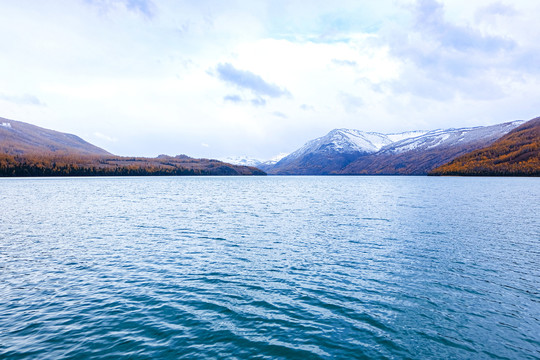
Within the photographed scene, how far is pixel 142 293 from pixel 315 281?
12538mm

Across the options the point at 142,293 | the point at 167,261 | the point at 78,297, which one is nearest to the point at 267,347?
the point at 142,293

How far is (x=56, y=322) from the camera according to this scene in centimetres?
1672

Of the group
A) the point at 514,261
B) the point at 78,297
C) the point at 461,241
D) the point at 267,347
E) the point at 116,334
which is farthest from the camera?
the point at 461,241

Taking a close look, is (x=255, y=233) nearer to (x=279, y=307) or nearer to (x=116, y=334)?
(x=279, y=307)

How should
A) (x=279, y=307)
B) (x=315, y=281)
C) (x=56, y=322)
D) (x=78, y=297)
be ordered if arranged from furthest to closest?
1. (x=315, y=281)
2. (x=78, y=297)
3. (x=279, y=307)
4. (x=56, y=322)

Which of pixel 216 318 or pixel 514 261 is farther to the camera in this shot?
pixel 514 261

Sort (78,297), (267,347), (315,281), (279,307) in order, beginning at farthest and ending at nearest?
(315,281), (78,297), (279,307), (267,347)

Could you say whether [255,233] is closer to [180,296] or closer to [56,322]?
[180,296]

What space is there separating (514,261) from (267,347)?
85.6 ft

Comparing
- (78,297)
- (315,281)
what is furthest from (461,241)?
(78,297)

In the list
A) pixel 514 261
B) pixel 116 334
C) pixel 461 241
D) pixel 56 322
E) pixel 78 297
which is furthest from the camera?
pixel 461 241

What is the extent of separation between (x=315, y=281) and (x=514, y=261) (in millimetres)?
19528

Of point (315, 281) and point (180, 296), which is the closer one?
point (180, 296)

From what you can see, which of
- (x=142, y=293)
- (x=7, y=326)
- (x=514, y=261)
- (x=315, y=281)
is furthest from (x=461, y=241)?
(x=7, y=326)
